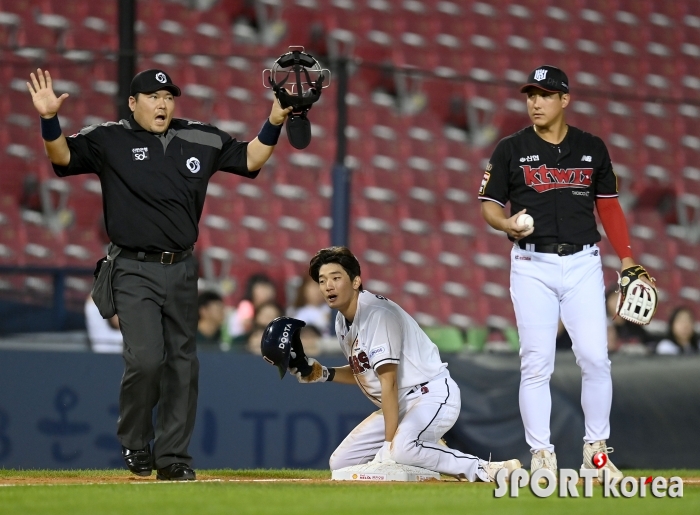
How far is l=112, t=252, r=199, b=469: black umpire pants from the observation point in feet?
19.1

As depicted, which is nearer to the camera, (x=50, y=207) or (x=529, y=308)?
(x=529, y=308)

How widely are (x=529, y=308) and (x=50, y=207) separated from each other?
4.82 meters

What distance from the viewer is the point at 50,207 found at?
9539mm

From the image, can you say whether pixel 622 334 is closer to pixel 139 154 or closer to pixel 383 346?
pixel 383 346

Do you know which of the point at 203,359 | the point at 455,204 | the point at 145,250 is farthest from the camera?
the point at 455,204

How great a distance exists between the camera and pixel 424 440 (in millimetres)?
6398

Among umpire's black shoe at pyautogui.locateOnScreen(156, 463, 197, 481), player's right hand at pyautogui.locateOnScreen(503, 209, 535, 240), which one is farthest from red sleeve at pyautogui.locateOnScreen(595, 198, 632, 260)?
umpire's black shoe at pyautogui.locateOnScreen(156, 463, 197, 481)

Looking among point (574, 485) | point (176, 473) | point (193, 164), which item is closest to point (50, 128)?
point (193, 164)

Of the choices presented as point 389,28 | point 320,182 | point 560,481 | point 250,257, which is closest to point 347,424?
point 320,182

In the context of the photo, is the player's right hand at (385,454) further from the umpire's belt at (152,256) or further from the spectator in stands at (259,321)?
the spectator in stands at (259,321)

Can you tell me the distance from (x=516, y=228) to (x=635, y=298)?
828 millimetres

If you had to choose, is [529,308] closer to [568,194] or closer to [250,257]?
[568,194]

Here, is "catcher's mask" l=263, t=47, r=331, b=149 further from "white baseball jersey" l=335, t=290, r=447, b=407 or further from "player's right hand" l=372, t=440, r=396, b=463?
"player's right hand" l=372, t=440, r=396, b=463

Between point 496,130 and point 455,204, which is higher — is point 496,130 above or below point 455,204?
above
